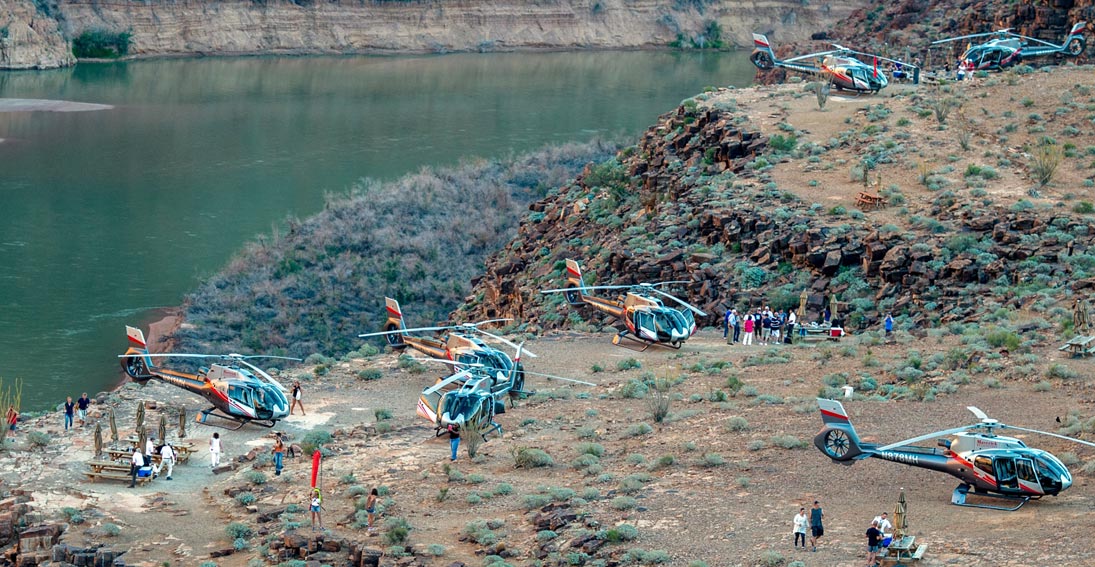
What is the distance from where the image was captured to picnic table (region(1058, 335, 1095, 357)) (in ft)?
116

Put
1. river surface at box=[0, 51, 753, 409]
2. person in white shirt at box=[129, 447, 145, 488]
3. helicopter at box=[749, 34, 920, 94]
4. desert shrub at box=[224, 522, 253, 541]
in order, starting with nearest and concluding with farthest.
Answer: desert shrub at box=[224, 522, 253, 541] < person in white shirt at box=[129, 447, 145, 488] < helicopter at box=[749, 34, 920, 94] < river surface at box=[0, 51, 753, 409]

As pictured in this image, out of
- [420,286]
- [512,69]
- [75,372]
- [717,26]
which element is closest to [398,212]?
[420,286]

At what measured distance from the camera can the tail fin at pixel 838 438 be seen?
2847 cm

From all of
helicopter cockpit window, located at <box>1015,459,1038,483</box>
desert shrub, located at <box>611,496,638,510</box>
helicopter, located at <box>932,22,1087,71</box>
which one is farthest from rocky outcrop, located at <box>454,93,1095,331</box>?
desert shrub, located at <box>611,496,638,510</box>

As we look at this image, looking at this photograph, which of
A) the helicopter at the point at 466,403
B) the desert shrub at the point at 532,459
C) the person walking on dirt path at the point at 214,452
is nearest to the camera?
the desert shrub at the point at 532,459

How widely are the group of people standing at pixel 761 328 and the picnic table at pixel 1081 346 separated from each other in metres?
8.73

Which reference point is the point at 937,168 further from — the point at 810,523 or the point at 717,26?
the point at 717,26

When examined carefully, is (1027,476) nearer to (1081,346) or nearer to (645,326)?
(1081,346)

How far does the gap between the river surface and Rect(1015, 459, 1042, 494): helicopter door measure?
3146 cm

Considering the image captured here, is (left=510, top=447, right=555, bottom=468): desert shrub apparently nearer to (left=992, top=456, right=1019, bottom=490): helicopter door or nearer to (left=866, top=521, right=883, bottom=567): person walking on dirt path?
(left=866, top=521, right=883, bottom=567): person walking on dirt path

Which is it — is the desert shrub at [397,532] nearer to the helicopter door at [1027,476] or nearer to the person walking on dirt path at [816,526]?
the person walking on dirt path at [816,526]

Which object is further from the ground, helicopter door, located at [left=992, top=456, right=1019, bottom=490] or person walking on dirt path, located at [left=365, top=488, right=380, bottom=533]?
helicopter door, located at [left=992, top=456, right=1019, bottom=490]

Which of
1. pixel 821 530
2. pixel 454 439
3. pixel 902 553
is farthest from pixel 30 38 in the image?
pixel 902 553

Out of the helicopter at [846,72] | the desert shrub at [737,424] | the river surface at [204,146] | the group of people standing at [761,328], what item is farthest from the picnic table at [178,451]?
the helicopter at [846,72]
